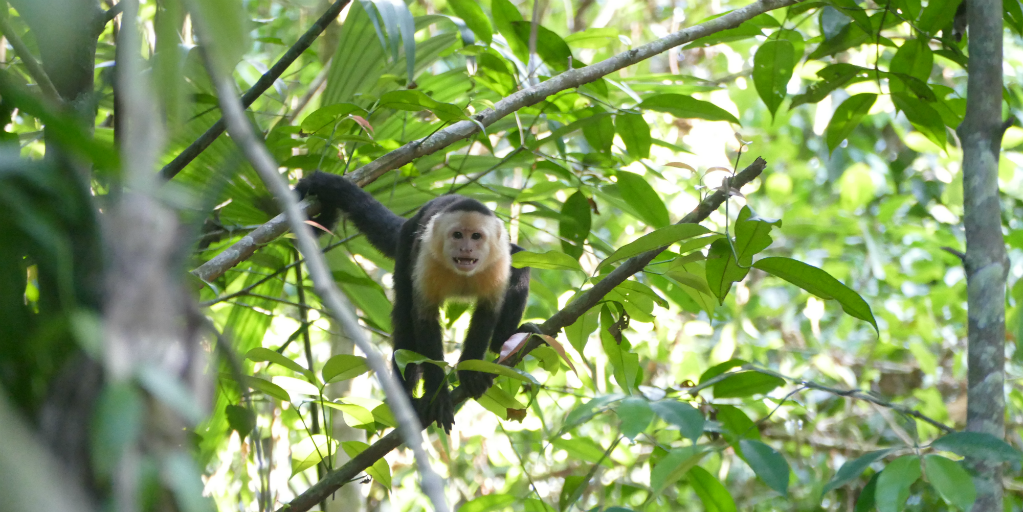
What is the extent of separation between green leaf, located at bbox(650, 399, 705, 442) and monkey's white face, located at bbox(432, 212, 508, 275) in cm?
134

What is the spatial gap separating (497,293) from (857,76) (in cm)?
128

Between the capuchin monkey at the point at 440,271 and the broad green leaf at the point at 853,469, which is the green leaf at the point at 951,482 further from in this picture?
the capuchin monkey at the point at 440,271

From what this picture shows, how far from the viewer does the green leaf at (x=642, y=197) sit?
199 centimetres

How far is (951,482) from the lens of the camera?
3.85 ft

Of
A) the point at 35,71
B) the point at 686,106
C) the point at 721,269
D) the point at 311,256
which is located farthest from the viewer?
the point at 686,106

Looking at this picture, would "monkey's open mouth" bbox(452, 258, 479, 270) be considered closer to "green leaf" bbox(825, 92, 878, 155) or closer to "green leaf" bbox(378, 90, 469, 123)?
"green leaf" bbox(378, 90, 469, 123)

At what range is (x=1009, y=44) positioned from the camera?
416cm

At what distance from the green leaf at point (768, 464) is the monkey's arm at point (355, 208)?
1.26 metres

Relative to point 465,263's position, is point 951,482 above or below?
below

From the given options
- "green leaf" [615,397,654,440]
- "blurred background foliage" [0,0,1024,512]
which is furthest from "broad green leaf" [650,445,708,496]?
"green leaf" [615,397,654,440]

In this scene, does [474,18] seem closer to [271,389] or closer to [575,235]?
[575,235]

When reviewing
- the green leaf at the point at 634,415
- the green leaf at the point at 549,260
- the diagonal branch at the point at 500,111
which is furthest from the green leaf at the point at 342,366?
the green leaf at the point at 634,415

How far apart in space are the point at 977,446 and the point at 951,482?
104mm

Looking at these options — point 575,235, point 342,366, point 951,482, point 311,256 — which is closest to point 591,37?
point 575,235
